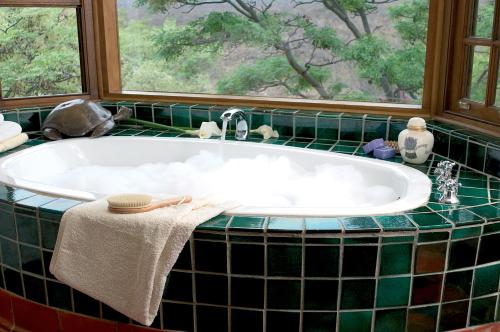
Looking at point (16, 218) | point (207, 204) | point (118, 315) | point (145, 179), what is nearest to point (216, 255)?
point (207, 204)

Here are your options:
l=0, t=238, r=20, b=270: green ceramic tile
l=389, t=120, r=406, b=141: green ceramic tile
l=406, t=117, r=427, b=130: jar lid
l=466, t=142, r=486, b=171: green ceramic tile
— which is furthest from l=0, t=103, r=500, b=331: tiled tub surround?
l=389, t=120, r=406, b=141: green ceramic tile

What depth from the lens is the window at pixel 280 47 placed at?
4.39 meters

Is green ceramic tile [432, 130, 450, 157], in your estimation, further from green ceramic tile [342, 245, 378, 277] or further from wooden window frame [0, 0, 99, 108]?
wooden window frame [0, 0, 99, 108]

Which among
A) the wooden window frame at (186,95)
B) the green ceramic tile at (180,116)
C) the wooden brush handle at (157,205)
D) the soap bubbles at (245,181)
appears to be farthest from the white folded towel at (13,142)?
Result: the wooden brush handle at (157,205)

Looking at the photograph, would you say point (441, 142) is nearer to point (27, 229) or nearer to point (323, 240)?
point (323, 240)

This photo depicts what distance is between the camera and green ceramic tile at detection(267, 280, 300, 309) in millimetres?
1621

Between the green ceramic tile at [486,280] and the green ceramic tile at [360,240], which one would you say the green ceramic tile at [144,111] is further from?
the green ceramic tile at [486,280]

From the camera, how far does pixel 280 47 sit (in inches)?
183

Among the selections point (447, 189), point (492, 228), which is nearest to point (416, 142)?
point (447, 189)

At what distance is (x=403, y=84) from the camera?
4.43 m

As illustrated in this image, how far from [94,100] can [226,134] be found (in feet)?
2.83

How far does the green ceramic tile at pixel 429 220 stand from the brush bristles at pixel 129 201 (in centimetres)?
82

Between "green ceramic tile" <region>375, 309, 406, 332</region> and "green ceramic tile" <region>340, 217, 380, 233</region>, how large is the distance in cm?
26

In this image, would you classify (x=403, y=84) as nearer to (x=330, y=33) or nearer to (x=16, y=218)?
(x=330, y=33)
